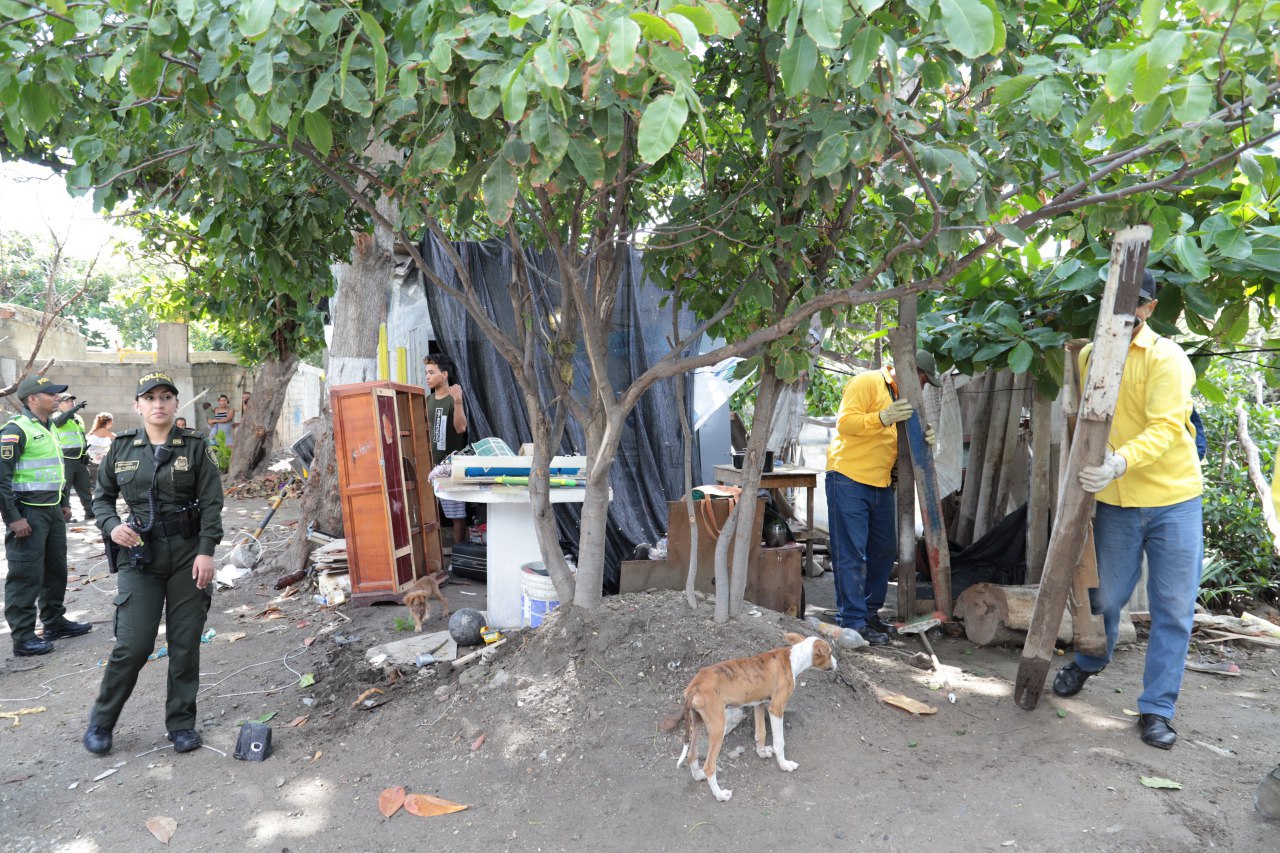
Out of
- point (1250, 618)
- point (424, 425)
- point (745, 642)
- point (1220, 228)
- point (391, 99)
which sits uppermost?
point (391, 99)

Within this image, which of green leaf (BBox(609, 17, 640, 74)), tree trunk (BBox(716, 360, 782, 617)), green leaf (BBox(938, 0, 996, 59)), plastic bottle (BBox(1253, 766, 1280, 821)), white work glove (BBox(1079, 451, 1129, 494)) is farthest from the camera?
tree trunk (BBox(716, 360, 782, 617))

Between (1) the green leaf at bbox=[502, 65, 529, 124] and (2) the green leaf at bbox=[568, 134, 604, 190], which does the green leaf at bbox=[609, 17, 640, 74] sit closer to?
(1) the green leaf at bbox=[502, 65, 529, 124]

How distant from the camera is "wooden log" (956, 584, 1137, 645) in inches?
194

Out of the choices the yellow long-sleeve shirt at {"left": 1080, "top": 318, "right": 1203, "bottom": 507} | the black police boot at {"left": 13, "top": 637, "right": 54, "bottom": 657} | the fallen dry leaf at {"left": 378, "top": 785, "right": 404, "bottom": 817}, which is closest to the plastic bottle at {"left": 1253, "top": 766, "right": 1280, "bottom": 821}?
the yellow long-sleeve shirt at {"left": 1080, "top": 318, "right": 1203, "bottom": 507}

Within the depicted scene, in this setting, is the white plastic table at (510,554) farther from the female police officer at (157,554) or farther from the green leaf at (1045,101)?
the green leaf at (1045,101)

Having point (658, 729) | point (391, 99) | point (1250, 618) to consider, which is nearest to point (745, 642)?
point (658, 729)

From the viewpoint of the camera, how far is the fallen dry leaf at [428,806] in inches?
127

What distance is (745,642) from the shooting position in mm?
4016

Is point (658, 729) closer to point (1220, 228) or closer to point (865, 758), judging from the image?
point (865, 758)

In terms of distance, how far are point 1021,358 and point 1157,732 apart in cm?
218

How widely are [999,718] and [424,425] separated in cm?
482

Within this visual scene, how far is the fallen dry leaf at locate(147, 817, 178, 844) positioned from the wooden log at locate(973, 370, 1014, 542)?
561cm

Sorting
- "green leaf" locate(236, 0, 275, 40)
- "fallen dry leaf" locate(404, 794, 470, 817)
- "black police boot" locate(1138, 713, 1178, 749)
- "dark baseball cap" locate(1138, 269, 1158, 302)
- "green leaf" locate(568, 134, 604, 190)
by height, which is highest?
"green leaf" locate(236, 0, 275, 40)

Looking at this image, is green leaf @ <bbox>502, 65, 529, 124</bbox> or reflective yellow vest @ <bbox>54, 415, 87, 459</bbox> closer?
green leaf @ <bbox>502, 65, 529, 124</bbox>
